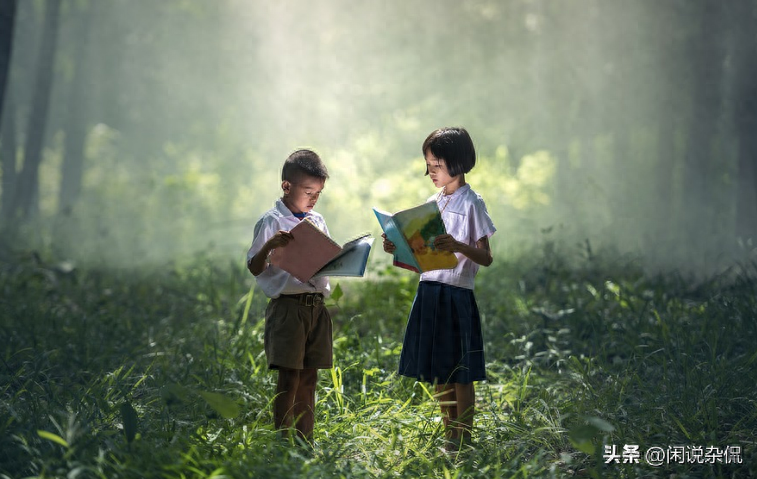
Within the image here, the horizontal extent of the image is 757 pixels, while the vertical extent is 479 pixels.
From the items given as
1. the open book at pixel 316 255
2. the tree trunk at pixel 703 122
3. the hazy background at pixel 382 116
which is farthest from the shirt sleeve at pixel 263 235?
the tree trunk at pixel 703 122

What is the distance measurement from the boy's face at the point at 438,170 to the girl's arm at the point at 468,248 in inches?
Answer: 12.4

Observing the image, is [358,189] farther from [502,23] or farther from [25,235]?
[25,235]

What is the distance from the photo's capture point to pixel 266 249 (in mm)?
3012

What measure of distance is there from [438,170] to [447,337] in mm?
763

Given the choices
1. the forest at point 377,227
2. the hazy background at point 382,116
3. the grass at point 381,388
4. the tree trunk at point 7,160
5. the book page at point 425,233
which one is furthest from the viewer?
the tree trunk at point 7,160

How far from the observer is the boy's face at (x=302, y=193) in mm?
3146

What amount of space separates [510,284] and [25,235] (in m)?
7.08

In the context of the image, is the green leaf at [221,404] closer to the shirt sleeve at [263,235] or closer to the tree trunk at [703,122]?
the shirt sleeve at [263,235]

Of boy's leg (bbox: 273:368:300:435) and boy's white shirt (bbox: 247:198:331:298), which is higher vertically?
boy's white shirt (bbox: 247:198:331:298)

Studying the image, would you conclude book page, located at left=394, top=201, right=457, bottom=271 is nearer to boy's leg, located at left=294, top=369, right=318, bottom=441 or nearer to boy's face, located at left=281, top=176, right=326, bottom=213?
boy's face, located at left=281, top=176, right=326, bottom=213

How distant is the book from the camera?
9.50 feet

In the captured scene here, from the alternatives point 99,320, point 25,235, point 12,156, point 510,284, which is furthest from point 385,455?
point 12,156

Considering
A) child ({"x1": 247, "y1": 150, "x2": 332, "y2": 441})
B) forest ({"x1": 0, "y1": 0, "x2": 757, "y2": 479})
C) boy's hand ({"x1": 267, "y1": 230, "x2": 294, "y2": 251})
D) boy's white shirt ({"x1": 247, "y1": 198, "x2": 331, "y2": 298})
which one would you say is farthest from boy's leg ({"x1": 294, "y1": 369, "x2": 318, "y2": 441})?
boy's hand ({"x1": 267, "y1": 230, "x2": 294, "y2": 251})

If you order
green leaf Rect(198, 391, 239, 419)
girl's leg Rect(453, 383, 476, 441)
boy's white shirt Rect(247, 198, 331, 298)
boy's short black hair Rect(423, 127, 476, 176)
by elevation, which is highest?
boy's short black hair Rect(423, 127, 476, 176)
